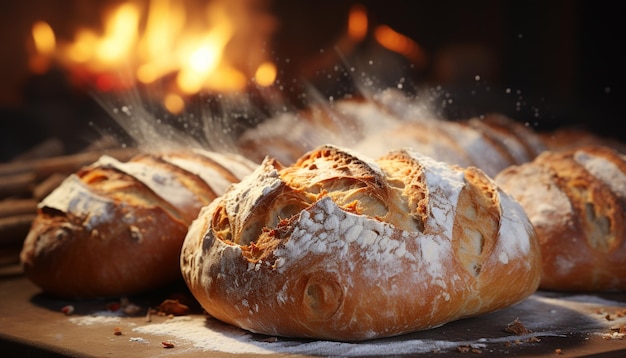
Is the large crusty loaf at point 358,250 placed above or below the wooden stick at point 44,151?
below

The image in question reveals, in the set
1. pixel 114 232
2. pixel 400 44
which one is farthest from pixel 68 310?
pixel 400 44

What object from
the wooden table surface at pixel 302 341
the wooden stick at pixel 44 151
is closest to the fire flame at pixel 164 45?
the wooden stick at pixel 44 151

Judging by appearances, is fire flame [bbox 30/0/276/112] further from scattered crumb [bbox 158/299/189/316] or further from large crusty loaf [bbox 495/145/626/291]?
large crusty loaf [bbox 495/145/626/291]

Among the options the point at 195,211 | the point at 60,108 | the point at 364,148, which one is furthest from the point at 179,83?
the point at 195,211

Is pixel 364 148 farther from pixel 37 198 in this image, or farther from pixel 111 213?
pixel 37 198

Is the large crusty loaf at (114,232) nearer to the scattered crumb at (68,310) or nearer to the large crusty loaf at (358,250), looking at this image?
the scattered crumb at (68,310)

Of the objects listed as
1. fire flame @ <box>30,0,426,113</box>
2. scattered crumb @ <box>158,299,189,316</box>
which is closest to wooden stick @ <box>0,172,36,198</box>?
fire flame @ <box>30,0,426,113</box>

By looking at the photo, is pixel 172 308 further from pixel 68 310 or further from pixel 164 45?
pixel 164 45
